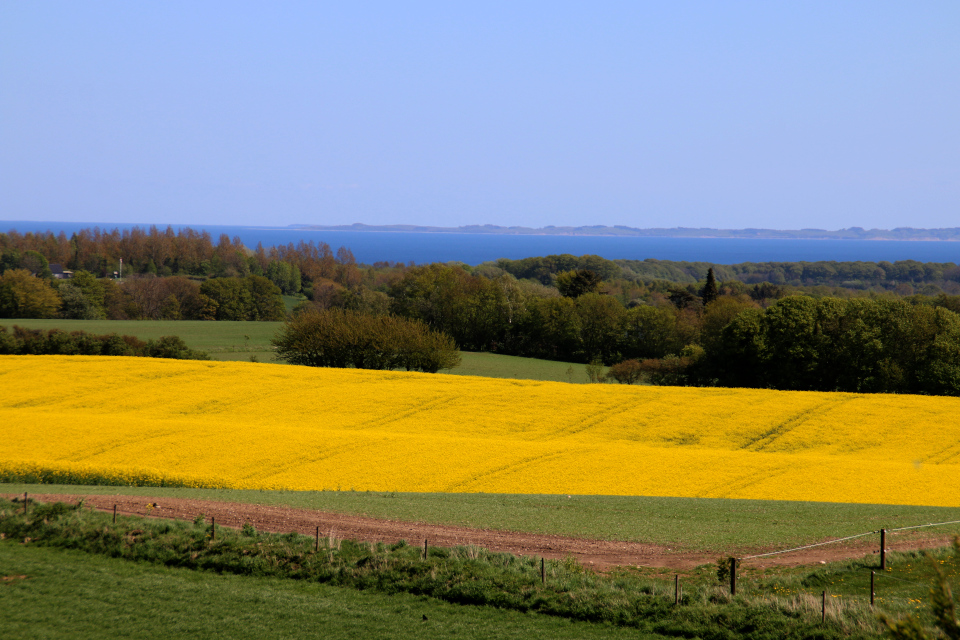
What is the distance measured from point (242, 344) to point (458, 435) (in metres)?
46.8

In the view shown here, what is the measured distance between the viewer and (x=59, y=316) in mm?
92000

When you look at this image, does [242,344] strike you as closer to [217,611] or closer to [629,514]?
[629,514]

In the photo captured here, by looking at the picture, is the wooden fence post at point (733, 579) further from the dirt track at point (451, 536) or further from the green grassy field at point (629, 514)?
the green grassy field at point (629, 514)

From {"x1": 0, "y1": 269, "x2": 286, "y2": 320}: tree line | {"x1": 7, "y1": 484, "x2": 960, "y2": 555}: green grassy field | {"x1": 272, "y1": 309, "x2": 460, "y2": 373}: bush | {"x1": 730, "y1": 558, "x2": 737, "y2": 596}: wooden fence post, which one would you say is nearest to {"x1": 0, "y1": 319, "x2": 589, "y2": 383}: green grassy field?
{"x1": 272, "y1": 309, "x2": 460, "y2": 373}: bush

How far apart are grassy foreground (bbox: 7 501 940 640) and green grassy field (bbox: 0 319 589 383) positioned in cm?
3912

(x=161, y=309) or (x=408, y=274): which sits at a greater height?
(x=408, y=274)

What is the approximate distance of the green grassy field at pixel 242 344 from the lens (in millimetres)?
62062

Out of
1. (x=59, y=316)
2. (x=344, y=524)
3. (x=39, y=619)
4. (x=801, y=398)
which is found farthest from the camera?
(x=59, y=316)

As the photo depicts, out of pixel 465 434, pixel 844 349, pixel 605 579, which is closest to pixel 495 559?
pixel 605 579

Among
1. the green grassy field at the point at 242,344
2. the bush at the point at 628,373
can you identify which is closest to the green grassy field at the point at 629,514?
the green grassy field at the point at 242,344

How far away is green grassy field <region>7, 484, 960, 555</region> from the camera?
59.2ft

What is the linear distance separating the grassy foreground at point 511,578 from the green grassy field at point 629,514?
248cm

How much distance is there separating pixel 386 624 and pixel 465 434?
18574 mm

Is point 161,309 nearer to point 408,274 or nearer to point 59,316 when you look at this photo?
point 59,316
